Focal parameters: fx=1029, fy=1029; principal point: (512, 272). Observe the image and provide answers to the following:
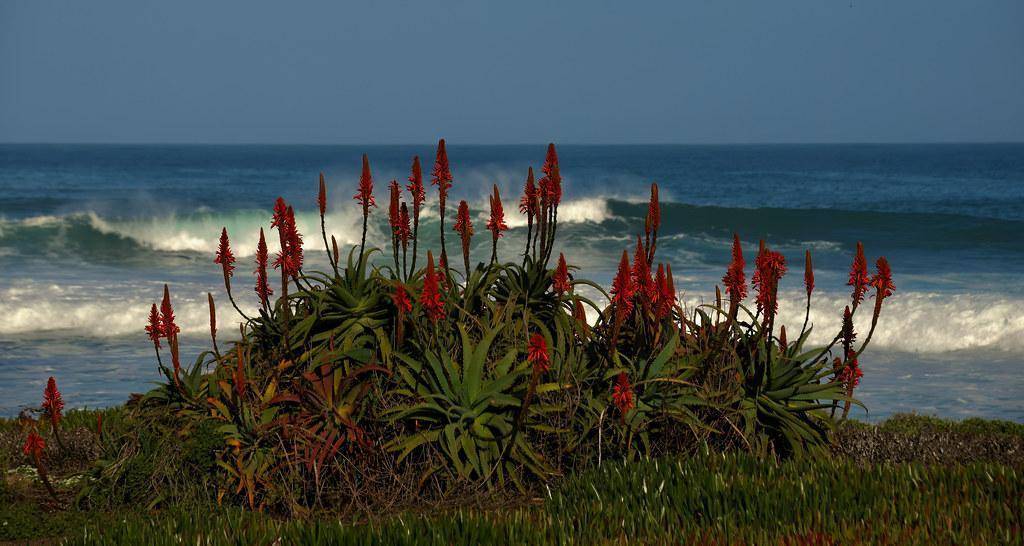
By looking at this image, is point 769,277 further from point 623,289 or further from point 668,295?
point 623,289

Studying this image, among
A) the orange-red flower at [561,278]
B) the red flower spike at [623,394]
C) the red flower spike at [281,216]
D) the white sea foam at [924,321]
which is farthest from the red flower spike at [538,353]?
the white sea foam at [924,321]

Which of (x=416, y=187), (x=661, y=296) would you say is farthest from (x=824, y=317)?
(x=416, y=187)

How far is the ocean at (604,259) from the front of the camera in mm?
17516

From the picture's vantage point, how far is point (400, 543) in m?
6.11

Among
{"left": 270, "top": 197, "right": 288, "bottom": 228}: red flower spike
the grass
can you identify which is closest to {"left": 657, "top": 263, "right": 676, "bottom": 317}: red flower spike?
the grass

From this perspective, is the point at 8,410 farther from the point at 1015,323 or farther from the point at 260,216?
the point at 260,216

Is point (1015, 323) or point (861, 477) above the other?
point (861, 477)

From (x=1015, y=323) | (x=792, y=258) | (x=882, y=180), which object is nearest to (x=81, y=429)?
(x=1015, y=323)

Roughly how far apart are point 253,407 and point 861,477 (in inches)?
181

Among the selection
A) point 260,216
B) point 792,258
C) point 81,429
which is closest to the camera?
point 81,429

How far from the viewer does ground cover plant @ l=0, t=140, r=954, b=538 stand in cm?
777

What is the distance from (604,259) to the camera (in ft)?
130

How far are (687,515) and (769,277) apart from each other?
2.09 metres

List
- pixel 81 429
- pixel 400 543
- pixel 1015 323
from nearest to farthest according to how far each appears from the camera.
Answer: pixel 400 543 → pixel 81 429 → pixel 1015 323
